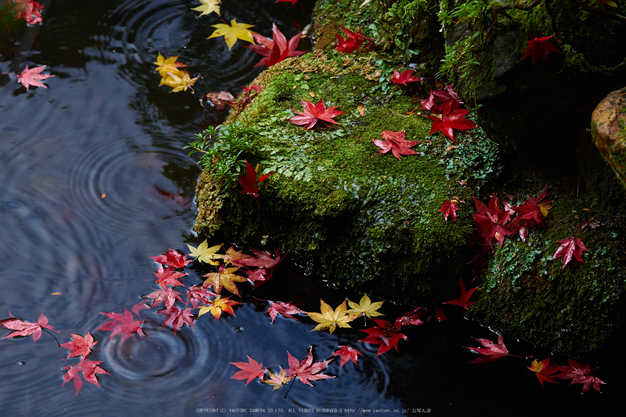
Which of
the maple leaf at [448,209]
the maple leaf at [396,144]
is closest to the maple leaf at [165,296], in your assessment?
the maple leaf at [396,144]

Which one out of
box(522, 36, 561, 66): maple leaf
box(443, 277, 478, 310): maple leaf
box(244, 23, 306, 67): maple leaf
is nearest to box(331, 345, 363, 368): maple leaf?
box(443, 277, 478, 310): maple leaf

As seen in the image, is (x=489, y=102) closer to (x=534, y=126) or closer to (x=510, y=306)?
(x=534, y=126)

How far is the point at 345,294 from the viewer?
312 centimetres

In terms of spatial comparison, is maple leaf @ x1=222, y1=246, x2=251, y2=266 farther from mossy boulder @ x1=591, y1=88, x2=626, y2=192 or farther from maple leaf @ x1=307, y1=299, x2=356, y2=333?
mossy boulder @ x1=591, y1=88, x2=626, y2=192

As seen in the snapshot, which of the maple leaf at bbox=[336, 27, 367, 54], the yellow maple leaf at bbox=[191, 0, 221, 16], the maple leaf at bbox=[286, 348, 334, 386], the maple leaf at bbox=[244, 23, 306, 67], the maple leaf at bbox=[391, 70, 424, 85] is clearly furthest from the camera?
the yellow maple leaf at bbox=[191, 0, 221, 16]

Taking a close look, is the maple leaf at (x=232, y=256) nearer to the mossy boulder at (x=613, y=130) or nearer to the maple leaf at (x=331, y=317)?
the maple leaf at (x=331, y=317)

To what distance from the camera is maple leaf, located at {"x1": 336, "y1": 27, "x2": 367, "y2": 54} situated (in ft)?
12.3

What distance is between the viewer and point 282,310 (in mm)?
2996

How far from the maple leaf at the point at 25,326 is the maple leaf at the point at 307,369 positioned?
1.48 metres

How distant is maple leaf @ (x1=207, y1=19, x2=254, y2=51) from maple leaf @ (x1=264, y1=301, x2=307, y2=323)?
296 centimetres

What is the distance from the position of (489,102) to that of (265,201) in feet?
5.09

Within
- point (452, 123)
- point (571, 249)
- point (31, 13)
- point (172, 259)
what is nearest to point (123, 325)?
point (172, 259)

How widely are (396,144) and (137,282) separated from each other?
2011 millimetres

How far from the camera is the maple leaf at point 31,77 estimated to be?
4312mm
